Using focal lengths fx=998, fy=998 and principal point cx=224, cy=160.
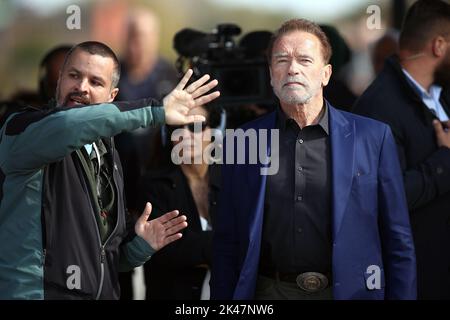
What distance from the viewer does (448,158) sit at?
4641 mm

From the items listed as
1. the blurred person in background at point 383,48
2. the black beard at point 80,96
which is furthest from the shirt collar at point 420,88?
the blurred person in background at point 383,48

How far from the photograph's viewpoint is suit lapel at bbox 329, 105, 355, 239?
12.3ft

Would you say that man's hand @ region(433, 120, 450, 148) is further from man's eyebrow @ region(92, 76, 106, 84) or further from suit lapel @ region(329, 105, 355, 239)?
man's eyebrow @ region(92, 76, 106, 84)

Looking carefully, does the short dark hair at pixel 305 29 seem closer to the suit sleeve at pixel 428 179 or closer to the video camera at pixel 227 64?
the suit sleeve at pixel 428 179

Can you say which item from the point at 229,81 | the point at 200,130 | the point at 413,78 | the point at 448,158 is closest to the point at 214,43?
the point at 229,81

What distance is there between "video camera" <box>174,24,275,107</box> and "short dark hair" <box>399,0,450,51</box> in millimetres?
860

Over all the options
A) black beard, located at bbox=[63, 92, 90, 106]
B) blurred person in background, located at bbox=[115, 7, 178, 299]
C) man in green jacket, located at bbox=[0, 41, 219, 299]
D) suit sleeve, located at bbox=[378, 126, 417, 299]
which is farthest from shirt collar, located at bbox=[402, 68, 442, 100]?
blurred person in background, located at bbox=[115, 7, 178, 299]

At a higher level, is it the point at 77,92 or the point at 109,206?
the point at 77,92

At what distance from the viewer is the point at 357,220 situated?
3783 millimetres

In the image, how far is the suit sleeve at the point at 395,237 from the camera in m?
3.82

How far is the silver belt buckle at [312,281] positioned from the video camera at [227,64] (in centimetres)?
175

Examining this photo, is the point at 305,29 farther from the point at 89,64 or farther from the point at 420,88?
the point at 420,88

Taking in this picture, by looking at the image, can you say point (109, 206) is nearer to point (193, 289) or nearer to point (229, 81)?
point (193, 289)

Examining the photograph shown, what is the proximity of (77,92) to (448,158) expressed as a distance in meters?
1.79
